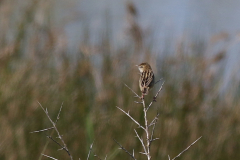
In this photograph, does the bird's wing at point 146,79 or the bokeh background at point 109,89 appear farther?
the bokeh background at point 109,89

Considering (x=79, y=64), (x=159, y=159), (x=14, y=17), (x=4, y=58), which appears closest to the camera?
(x=159, y=159)

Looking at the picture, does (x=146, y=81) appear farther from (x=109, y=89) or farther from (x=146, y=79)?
(x=109, y=89)

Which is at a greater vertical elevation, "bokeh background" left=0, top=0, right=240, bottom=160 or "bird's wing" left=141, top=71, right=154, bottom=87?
"bird's wing" left=141, top=71, right=154, bottom=87

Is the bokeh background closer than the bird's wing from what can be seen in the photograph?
No

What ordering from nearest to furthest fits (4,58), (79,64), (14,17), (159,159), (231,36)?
(159,159) → (4,58) → (79,64) → (231,36) → (14,17)

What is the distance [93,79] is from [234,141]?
131 cm

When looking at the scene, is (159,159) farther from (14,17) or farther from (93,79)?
(14,17)

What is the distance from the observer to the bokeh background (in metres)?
3.93

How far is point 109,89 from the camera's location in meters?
4.49

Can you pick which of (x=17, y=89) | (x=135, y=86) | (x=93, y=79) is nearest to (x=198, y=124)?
(x=135, y=86)

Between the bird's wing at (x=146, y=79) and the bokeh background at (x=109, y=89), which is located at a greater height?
the bird's wing at (x=146, y=79)

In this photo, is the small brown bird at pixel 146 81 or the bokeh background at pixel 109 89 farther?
the bokeh background at pixel 109 89

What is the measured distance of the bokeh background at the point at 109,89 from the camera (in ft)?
12.9

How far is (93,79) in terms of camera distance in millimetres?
4539
